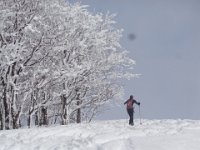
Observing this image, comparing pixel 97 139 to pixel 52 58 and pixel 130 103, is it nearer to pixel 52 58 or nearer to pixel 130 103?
pixel 130 103

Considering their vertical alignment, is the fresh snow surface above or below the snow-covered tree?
below

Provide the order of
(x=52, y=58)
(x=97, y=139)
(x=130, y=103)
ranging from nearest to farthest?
1. (x=97, y=139)
2. (x=130, y=103)
3. (x=52, y=58)

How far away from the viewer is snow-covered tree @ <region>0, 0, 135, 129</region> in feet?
87.6

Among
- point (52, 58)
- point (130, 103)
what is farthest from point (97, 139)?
point (52, 58)

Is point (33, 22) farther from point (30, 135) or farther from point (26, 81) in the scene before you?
point (30, 135)

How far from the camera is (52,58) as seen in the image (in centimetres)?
3144

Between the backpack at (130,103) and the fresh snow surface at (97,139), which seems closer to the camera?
the fresh snow surface at (97,139)

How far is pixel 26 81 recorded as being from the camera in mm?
28500

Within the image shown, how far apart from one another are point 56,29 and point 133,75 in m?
9.93

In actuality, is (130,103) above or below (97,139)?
above

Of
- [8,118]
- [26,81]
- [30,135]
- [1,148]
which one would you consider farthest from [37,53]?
[1,148]

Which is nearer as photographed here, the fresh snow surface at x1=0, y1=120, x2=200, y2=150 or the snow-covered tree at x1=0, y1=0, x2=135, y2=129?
the fresh snow surface at x1=0, y1=120, x2=200, y2=150

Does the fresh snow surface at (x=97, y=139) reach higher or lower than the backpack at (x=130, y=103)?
lower

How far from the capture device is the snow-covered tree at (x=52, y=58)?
87.6 ft
